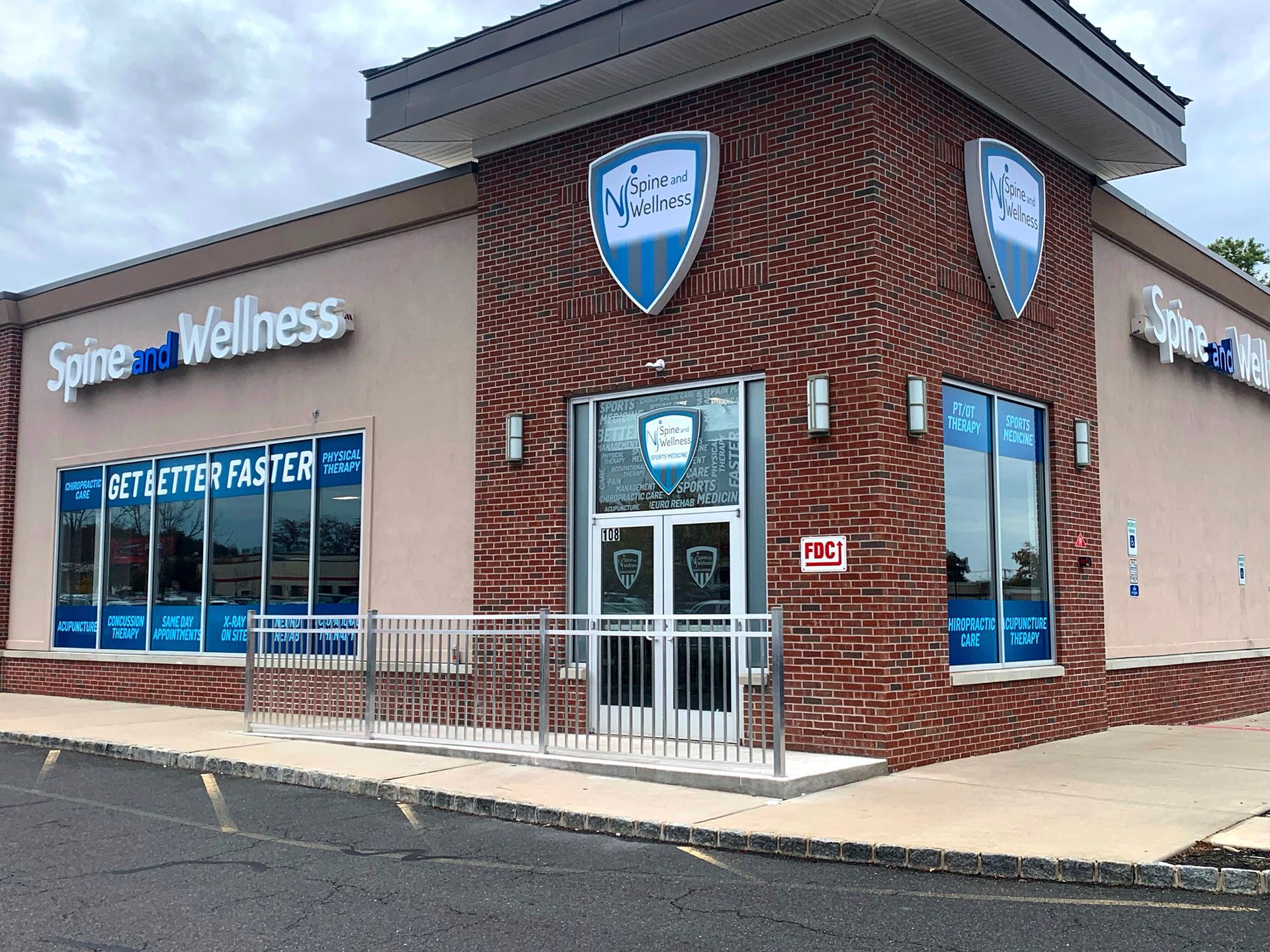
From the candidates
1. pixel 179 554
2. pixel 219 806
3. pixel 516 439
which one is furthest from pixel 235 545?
pixel 219 806

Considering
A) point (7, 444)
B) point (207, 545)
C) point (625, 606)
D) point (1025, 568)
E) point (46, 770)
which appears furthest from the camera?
point (7, 444)

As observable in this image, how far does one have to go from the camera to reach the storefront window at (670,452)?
11.8 m

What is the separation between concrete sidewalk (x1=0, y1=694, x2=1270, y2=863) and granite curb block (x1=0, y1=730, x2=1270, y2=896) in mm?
21

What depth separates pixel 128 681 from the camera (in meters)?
17.7

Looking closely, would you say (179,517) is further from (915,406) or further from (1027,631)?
(1027,631)

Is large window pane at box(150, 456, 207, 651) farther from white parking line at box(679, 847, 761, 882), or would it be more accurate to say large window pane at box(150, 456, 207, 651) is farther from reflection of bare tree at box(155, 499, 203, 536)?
white parking line at box(679, 847, 761, 882)

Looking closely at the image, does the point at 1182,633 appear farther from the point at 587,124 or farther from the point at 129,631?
the point at 129,631

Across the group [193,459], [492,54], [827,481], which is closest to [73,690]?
[193,459]

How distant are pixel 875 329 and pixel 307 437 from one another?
8.28m

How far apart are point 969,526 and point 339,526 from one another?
308 inches

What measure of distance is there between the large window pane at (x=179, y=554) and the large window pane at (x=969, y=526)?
10.4 meters

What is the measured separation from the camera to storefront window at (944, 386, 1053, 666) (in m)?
11.9

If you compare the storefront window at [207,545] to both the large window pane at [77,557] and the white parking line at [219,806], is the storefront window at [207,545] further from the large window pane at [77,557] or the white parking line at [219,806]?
the white parking line at [219,806]

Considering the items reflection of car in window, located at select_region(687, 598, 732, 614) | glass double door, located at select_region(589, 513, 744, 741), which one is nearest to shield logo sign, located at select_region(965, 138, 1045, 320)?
glass double door, located at select_region(589, 513, 744, 741)
